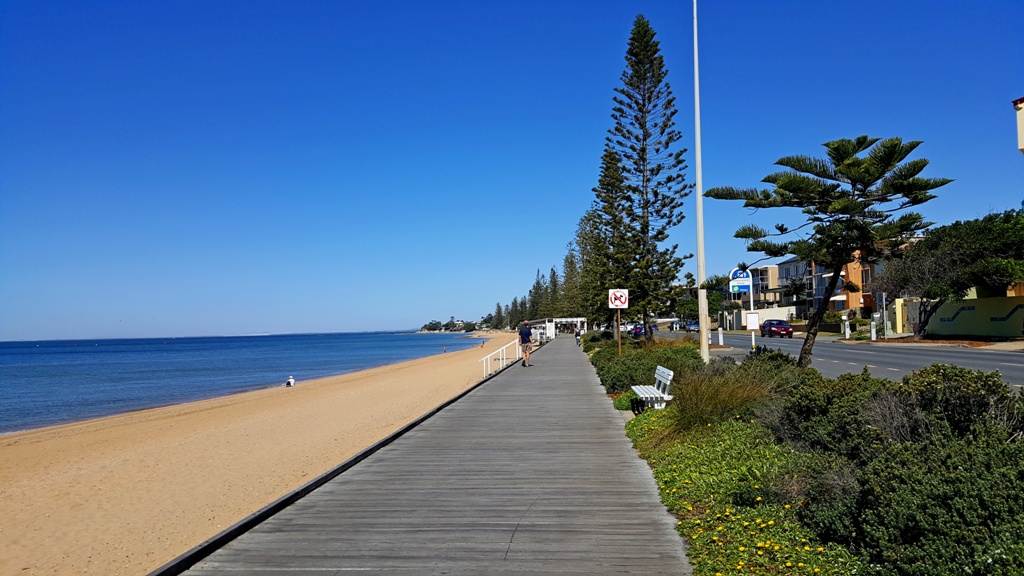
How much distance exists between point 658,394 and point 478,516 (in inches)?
225

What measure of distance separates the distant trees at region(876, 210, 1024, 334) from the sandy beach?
88.8 ft

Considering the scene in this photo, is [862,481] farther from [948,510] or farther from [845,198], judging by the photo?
[845,198]

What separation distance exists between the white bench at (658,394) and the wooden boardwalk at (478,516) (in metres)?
1.10

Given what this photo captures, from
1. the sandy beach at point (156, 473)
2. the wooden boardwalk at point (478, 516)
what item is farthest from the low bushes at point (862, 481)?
the sandy beach at point (156, 473)

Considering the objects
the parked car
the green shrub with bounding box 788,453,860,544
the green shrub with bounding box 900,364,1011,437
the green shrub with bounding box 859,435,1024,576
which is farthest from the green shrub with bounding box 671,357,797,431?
the parked car

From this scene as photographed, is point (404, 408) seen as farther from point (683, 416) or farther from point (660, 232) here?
point (660, 232)

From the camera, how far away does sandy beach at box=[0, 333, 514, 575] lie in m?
7.86

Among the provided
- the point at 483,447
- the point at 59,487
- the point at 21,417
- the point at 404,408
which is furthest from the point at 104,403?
the point at 483,447

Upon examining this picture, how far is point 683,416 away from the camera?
8781mm

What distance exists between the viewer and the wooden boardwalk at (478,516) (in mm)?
4852

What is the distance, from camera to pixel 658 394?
11.1 m

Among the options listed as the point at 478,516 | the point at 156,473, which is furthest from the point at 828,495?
the point at 156,473

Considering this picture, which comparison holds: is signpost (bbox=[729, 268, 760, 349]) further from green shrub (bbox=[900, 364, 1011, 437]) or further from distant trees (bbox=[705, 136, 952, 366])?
green shrub (bbox=[900, 364, 1011, 437])

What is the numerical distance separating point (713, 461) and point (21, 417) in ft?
87.3
